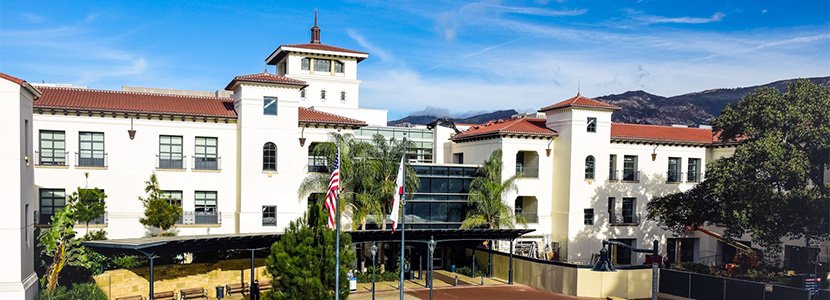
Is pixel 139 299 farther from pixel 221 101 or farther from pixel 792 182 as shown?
pixel 792 182

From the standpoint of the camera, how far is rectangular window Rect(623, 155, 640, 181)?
48125 millimetres

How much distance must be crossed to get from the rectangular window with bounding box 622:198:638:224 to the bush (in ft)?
112

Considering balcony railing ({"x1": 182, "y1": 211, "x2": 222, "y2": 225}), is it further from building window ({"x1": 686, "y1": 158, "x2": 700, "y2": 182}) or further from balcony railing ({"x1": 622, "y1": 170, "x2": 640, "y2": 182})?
building window ({"x1": 686, "y1": 158, "x2": 700, "y2": 182})

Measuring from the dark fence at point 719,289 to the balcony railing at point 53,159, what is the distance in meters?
31.9

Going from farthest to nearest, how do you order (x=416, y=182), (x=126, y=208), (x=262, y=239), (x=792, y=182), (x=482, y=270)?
(x=482, y=270), (x=416, y=182), (x=126, y=208), (x=792, y=182), (x=262, y=239)

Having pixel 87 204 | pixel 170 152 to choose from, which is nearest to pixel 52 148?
pixel 87 204

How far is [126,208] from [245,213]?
20.5 ft

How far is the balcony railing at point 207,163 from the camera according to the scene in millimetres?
37719

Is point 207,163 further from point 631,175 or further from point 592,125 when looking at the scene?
point 631,175

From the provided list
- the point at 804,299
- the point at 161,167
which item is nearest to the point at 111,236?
the point at 161,167

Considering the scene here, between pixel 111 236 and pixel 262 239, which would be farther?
pixel 111 236

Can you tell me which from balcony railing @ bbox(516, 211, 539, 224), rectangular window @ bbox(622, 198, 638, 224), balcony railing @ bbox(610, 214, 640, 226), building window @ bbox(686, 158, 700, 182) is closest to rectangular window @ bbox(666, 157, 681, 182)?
building window @ bbox(686, 158, 700, 182)

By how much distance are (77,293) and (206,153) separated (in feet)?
38.4

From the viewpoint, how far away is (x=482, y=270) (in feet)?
136
